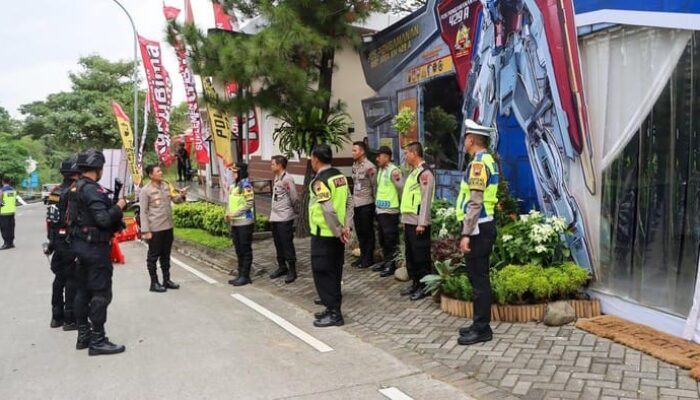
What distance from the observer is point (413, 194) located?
663 centimetres

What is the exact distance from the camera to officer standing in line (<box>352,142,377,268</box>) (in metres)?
8.11

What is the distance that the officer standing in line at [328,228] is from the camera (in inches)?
226

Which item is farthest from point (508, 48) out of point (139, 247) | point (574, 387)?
point (139, 247)

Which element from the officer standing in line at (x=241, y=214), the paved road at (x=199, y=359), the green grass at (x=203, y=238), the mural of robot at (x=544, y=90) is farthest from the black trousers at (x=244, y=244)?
the mural of robot at (x=544, y=90)

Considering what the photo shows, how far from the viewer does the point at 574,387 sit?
398 cm

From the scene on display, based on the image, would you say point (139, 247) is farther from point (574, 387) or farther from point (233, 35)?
point (574, 387)

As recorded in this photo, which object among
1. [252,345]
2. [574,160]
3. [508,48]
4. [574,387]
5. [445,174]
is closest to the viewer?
[574,387]

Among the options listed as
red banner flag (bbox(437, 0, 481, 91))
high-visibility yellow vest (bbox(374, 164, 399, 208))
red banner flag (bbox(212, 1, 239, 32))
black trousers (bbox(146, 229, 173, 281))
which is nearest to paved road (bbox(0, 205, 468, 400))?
black trousers (bbox(146, 229, 173, 281))

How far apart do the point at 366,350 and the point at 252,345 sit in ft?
3.54

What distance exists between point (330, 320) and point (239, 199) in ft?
9.11

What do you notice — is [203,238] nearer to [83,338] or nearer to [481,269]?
[83,338]

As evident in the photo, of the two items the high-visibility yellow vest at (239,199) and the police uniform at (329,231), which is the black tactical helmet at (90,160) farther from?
the high-visibility yellow vest at (239,199)

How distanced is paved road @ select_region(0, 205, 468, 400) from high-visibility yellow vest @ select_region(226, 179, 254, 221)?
114 cm

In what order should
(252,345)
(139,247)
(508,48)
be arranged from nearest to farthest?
(252,345) → (508,48) → (139,247)
